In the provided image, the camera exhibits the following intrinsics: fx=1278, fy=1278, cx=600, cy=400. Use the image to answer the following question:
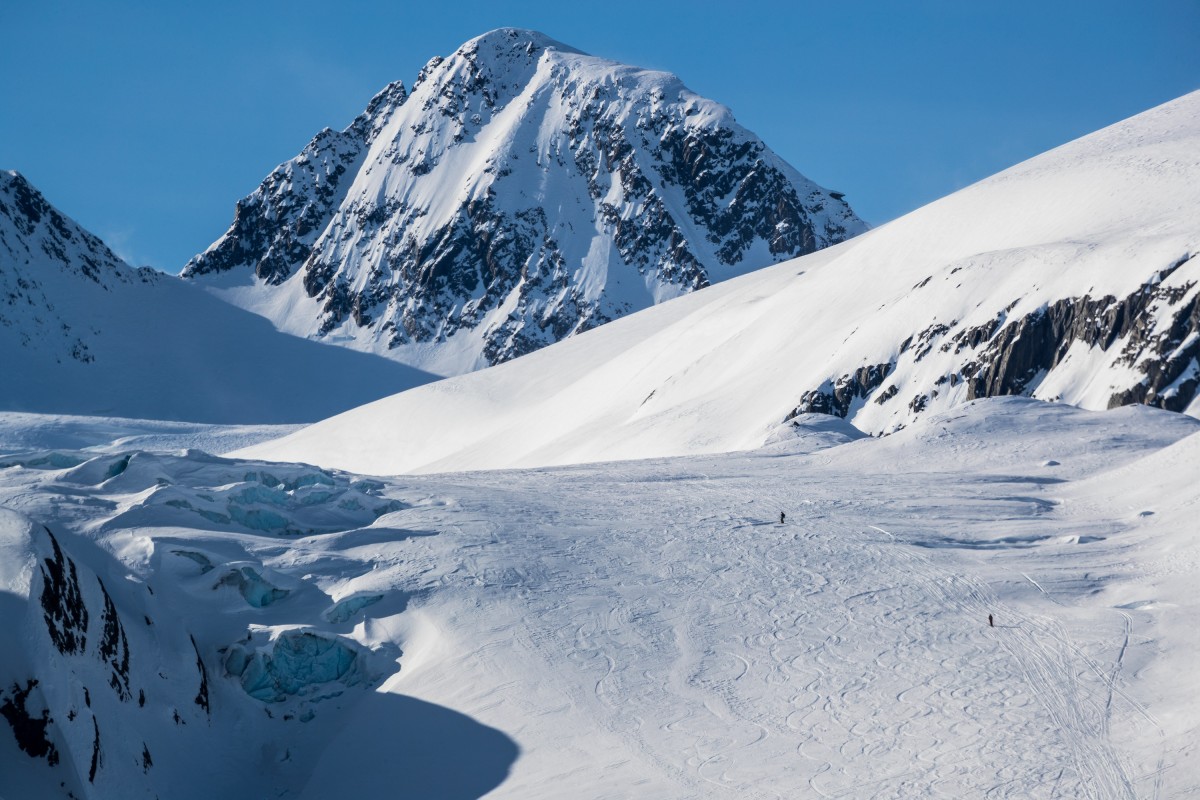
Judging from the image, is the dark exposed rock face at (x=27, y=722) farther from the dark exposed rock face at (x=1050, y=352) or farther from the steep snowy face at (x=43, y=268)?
the steep snowy face at (x=43, y=268)

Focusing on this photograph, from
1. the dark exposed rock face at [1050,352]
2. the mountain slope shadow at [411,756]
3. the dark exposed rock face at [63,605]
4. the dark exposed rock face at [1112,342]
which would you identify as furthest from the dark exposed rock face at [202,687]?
the dark exposed rock face at [1112,342]

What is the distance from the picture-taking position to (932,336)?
200 feet

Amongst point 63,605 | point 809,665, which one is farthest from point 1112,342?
point 63,605

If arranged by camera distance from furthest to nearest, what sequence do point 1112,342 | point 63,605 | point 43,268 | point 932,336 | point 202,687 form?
point 43,268 < point 932,336 < point 1112,342 < point 202,687 < point 63,605

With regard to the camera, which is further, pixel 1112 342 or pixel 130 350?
pixel 130 350

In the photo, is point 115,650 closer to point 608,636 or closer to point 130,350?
point 608,636

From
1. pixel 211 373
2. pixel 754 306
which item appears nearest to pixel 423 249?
pixel 211 373

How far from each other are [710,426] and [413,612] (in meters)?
36.6

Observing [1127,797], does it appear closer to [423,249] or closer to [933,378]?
[933,378]

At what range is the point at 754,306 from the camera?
86875 millimetres

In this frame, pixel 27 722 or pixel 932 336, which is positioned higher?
pixel 932 336

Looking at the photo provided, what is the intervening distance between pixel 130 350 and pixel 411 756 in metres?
136

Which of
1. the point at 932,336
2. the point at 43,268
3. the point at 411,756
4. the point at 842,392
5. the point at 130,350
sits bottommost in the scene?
the point at 411,756

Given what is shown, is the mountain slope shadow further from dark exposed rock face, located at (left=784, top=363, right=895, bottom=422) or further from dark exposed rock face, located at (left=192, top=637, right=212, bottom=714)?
dark exposed rock face, located at (left=784, top=363, right=895, bottom=422)
